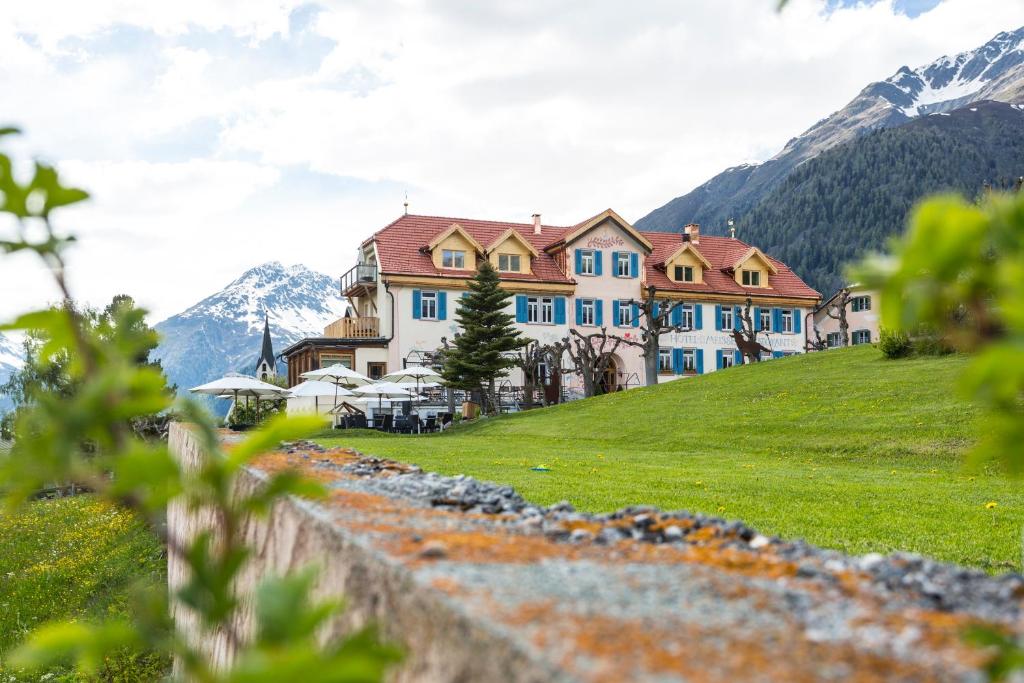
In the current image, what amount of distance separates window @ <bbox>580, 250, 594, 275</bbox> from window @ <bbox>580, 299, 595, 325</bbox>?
137 cm

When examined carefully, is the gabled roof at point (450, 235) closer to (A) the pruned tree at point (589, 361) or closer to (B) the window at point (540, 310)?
(B) the window at point (540, 310)

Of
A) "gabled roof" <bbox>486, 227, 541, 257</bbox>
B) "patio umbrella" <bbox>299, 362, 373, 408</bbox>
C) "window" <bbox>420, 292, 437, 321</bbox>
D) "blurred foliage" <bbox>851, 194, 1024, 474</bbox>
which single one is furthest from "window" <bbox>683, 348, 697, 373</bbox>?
"blurred foliage" <bbox>851, 194, 1024, 474</bbox>

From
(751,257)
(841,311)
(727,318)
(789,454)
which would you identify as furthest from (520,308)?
(789,454)

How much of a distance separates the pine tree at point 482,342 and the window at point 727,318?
51.1ft

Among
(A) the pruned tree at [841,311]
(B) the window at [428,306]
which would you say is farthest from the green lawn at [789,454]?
(B) the window at [428,306]

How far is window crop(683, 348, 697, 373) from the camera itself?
1705 inches

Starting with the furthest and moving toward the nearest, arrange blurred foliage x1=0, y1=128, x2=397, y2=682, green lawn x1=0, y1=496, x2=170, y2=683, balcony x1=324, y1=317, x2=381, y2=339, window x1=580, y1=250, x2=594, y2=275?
1. window x1=580, y1=250, x2=594, y2=275
2. balcony x1=324, y1=317, x2=381, y2=339
3. green lawn x1=0, y1=496, x2=170, y2=683
4. blurred foliage x1=0, y1=128, x2=397, y2=682

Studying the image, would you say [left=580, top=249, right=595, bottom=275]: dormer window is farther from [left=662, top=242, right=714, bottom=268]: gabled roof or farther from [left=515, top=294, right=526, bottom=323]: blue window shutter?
[left=662, top=242, right=714, bottom=268]: gabled roof

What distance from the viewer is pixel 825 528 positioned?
7.43m

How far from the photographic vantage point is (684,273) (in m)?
44.9

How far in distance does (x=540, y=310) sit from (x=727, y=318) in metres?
9.79

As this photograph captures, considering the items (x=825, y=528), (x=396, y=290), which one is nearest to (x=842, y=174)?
(x=396, y=290)

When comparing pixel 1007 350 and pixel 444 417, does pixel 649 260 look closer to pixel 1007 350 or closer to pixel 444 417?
pixel 444 417

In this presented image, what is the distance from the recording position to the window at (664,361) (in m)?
43.0
